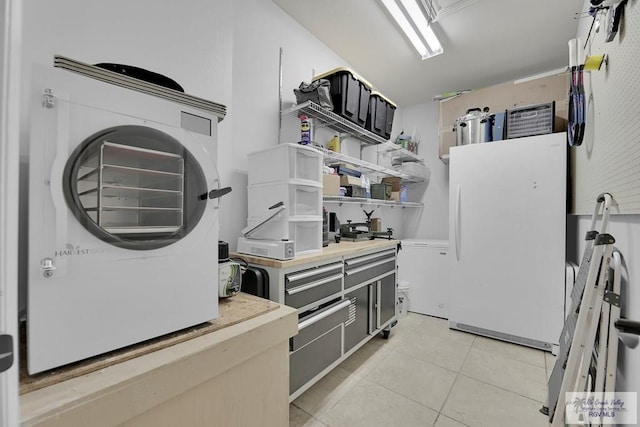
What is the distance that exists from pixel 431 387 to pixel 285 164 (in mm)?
2016

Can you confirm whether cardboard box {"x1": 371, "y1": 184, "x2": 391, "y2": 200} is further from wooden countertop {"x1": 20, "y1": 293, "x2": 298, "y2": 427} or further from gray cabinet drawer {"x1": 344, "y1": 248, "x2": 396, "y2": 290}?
wooden countertop {"x1": 20, "y1": 293, "x2": 298, "y2": 427}

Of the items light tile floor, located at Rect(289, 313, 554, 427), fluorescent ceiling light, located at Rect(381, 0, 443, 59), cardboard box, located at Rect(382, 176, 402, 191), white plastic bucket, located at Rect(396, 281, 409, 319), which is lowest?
light tile floor, located at Rect(289, 313, 554, 427)

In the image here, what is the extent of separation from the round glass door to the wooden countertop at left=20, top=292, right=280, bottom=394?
1.04ft

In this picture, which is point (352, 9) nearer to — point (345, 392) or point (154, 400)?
point (154, 400)

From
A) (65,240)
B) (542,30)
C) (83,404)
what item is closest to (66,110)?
(65,240)

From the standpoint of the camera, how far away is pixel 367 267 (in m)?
2.38

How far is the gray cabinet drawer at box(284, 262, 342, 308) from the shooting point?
1.63 m

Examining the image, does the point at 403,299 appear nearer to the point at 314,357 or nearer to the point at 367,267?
the point at 367,267

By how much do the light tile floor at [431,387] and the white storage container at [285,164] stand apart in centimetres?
161

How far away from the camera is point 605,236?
117cm

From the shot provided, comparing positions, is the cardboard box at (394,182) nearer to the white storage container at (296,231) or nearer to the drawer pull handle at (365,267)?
the drawer pull handle at (365,267)

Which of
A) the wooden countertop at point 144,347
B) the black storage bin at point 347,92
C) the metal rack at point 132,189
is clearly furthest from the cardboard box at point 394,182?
the metal rack at point 132,189

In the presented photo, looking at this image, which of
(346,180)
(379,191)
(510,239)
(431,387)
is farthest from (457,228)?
(431,387)

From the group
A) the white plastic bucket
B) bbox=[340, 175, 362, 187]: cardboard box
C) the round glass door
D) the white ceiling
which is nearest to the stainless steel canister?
the white ceiling
